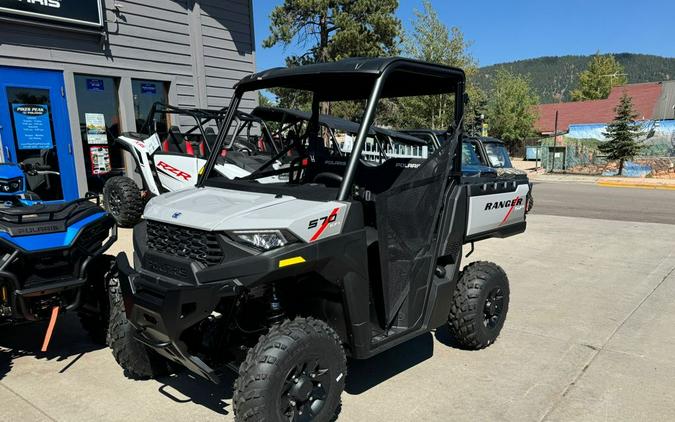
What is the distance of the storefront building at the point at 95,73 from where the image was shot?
7.95 m

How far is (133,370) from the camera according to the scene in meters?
3.31

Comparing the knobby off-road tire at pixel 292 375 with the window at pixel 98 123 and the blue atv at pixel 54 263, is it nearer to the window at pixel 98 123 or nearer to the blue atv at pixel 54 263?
the blue atv at pixel 54 263

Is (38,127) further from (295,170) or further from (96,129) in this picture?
(295,170)

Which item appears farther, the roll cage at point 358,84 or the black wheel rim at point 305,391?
the roll cage at point 358,84

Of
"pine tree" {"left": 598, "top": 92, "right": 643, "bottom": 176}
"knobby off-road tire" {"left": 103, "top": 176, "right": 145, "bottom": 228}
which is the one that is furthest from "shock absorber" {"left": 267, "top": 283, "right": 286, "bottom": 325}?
"pine tree" {"left": 598, "top": 92, "right": 643, "bottom": 176}

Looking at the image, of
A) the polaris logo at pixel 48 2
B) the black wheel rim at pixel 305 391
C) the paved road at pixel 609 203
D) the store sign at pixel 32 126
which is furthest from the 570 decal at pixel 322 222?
the paved road at pixel 609 203

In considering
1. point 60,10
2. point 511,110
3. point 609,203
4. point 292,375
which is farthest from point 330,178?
point 511,110

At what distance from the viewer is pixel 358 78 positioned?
321 centimetres

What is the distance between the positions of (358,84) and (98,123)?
7.15 m

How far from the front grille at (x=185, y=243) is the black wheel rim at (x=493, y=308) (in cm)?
232

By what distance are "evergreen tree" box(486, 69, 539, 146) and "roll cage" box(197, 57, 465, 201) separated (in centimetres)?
4260

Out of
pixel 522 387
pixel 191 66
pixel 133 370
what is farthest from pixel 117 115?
pixel 522 387

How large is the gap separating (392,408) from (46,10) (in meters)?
8.22

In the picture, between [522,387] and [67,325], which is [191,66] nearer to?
[67,325]
